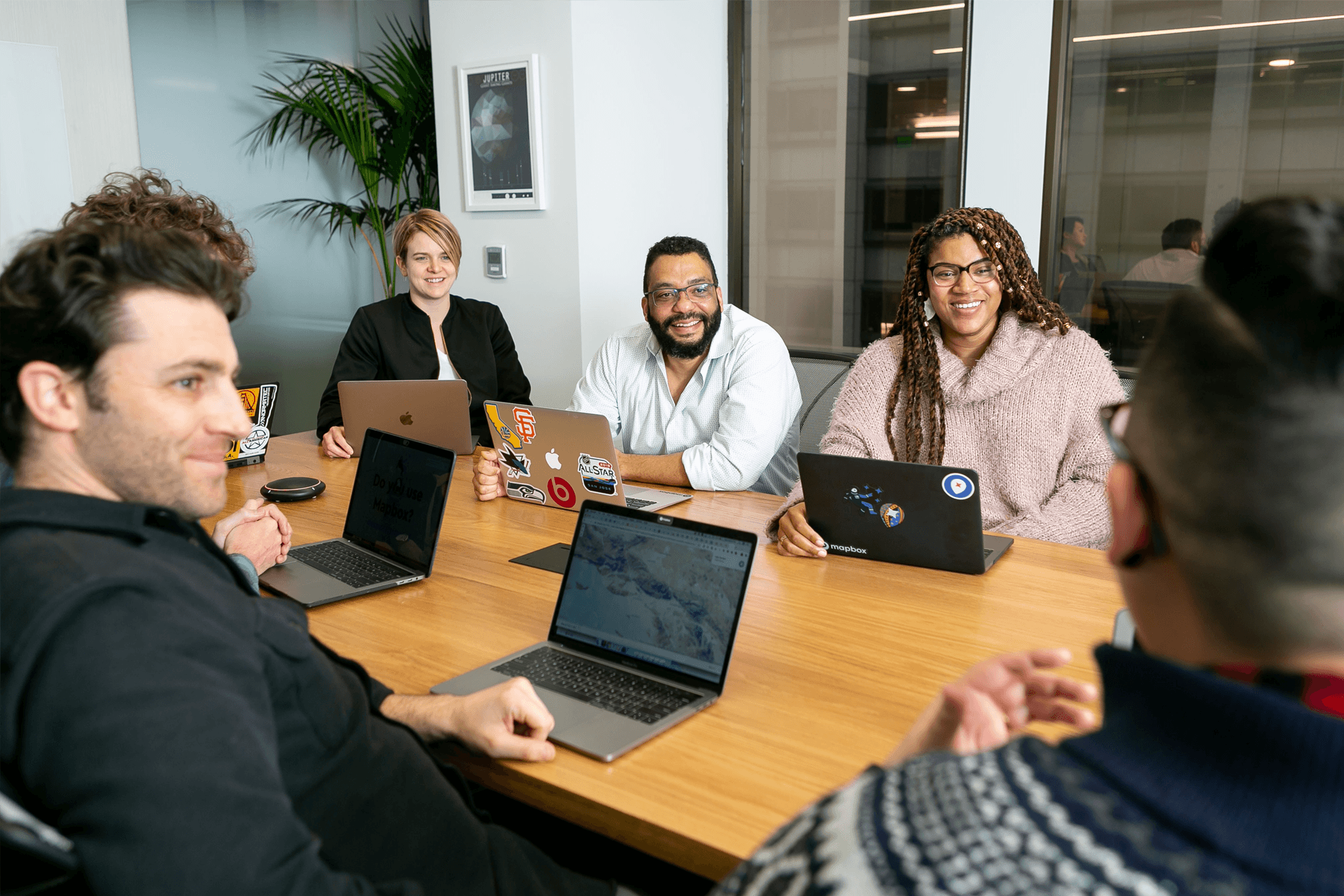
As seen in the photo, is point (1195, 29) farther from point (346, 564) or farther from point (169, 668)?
point (169, 668)

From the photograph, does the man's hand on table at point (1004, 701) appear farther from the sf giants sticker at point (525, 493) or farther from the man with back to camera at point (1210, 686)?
the sf giants sticker at point (525, 493)

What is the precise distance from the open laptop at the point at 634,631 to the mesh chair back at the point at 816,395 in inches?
66.3

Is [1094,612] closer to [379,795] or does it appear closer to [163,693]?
[379,795]

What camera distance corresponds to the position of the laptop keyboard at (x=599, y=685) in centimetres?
129

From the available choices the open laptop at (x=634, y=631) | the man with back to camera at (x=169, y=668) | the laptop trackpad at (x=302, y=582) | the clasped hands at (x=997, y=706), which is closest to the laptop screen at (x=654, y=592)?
the open laptop at (x=634, y=631)

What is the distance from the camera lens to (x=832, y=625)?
156 cm

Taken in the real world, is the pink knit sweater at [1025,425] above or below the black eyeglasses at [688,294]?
below

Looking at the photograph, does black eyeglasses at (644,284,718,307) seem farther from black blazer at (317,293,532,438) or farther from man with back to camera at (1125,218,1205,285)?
man with back to camera at (1125,218,1205,285)

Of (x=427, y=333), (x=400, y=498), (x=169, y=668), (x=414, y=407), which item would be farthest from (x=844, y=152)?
(x=169, y=668)

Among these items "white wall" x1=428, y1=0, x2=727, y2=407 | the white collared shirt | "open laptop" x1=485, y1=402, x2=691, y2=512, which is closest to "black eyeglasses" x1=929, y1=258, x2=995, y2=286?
the white collared shirt

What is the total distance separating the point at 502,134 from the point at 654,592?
10.0 feet

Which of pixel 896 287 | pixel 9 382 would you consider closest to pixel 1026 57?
pixel 896 287

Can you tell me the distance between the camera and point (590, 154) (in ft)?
12.6

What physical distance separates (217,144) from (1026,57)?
336 cm
